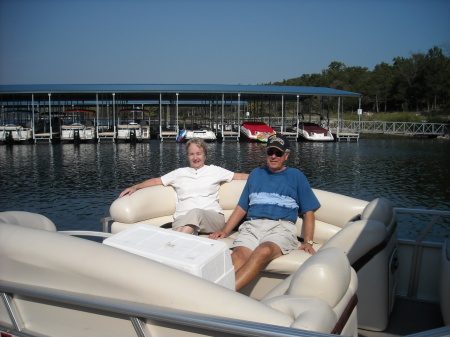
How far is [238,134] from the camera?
33625 millimetres

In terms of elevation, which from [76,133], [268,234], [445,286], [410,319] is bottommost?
[410,319]

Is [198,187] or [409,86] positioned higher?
[409,86]

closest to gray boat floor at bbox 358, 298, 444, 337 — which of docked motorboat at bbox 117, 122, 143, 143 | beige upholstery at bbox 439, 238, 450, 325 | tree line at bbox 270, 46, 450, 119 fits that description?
beige upholstery at bbox 439, 238, 450, 325

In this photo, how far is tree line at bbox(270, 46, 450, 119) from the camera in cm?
5566

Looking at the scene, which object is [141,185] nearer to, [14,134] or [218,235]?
[218,235]

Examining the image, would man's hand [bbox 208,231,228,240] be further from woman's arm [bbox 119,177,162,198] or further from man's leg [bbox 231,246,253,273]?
woman's arm [bbox 119,177,162,198]

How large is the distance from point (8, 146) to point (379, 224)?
31031 mm

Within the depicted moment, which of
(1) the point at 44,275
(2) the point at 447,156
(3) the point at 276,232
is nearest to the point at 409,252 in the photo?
(3) the point at 276,232

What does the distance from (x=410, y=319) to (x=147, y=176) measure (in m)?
13.1

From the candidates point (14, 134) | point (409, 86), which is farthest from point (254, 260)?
point (409, 86)

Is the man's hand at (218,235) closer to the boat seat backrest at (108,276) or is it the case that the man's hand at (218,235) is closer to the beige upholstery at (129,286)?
the beige upholstery at (129,286)

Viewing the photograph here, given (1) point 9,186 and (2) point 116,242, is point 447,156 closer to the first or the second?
(1) point 9,186

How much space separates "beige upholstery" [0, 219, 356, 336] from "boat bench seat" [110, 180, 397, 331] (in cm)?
77

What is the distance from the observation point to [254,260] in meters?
3.43
